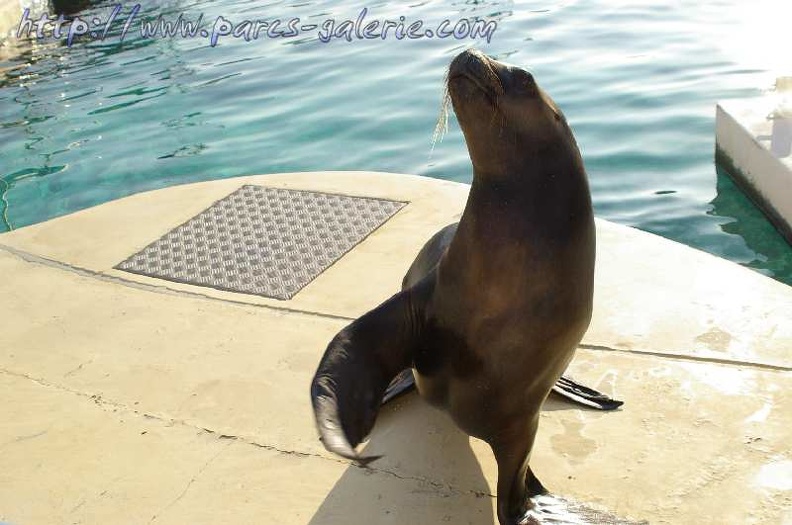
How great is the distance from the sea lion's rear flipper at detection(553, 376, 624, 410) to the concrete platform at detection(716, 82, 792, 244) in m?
2.76

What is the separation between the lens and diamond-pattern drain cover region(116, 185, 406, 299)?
4.33 metres

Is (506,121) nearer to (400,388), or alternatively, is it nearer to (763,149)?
(400,388)

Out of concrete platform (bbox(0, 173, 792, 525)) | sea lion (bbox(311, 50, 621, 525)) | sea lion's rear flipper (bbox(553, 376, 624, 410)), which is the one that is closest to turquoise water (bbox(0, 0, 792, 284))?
concrete platform (bbox(0, 173, 792, 525))

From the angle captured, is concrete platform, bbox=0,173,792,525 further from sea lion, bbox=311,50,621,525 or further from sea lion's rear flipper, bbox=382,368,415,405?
sea lion, bbox=311,50,621,525

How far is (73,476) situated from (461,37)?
32.0 feet

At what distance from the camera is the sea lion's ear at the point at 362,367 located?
2070mm

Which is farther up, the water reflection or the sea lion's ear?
the sea lion's ear

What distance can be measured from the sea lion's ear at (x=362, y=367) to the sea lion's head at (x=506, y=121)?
0.48m

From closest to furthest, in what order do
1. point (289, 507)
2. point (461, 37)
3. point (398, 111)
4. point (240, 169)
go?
1. point (289, 507)
2. point (240, 169)
3. point (398, 111)
4. point (461, 37)

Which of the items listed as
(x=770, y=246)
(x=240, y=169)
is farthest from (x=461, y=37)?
(x=770, y=246)

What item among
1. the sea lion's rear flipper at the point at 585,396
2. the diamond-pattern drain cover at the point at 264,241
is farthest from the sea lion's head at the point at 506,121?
the diamond-pattern drain cover at the point at 264,241

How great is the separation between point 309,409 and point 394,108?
21.1 ft

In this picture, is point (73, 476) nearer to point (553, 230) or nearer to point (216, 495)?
point (216, 495)

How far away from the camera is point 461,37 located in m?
11.6
